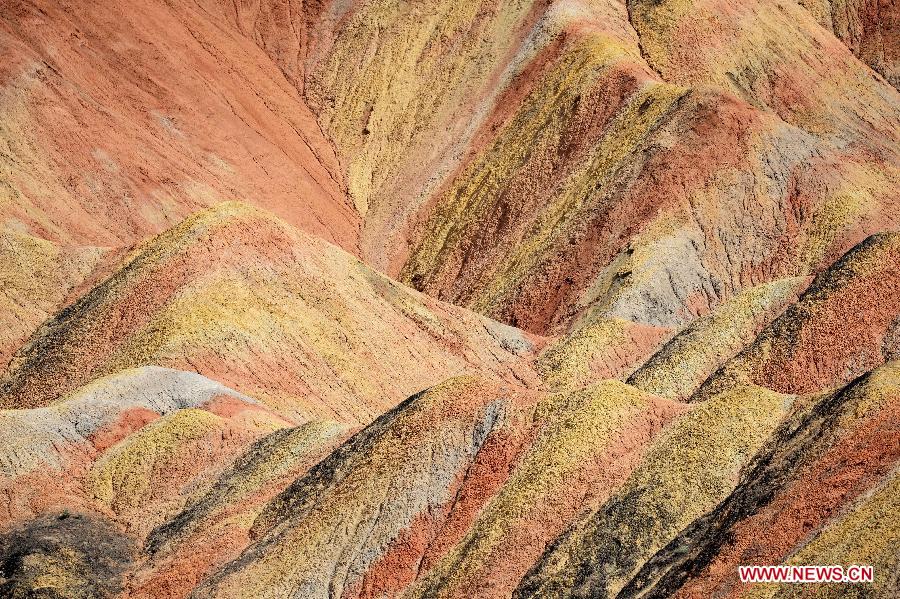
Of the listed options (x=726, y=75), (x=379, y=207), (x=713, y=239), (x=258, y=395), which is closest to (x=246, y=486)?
(x=258, y=395)

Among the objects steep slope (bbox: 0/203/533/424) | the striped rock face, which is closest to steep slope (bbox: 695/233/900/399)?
the striped rock face

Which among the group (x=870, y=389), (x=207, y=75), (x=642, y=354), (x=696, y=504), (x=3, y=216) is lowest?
(x=3, y=216)

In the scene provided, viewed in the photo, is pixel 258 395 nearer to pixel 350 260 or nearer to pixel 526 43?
pixel 350 260

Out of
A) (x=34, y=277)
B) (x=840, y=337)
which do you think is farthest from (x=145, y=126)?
(x=840, y=337)

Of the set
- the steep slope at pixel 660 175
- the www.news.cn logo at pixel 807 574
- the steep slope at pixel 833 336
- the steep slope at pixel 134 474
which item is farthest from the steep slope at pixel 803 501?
the steep slope at pixel 660 175

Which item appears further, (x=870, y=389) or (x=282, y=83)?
(x=282, y=83)

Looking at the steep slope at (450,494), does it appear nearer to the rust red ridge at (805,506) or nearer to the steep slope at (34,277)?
the rust red ridge at (805,506)

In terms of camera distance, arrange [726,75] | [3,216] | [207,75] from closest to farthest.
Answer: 1. [3,216]
2. [726,75]
3. [207,75]

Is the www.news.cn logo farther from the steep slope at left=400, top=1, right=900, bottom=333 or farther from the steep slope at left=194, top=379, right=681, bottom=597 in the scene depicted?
the steep slope at left=400, top=1, right=900, bottom=333
